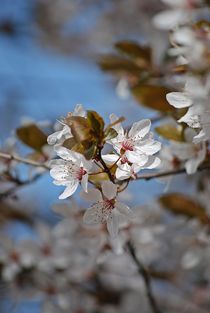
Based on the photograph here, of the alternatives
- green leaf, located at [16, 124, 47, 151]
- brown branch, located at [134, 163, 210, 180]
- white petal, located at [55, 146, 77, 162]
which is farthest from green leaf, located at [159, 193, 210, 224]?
white petal, located at [55, 146, 77, 162]

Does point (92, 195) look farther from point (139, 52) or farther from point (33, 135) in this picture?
point (139, 52)

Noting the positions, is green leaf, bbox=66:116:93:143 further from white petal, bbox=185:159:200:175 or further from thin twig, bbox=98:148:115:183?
white petal, bbox=185:159:200:175

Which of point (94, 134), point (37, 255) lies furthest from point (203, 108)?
point (37, 255)

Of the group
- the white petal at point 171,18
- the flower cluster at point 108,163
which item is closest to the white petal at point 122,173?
the flower cluster at point 108,163

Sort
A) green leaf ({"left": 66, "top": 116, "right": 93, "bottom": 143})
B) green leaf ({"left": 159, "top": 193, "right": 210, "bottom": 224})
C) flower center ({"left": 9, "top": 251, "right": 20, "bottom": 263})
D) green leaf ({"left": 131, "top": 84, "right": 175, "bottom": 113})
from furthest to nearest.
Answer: flower center ({"left": 9, "top": 251, "right": 20, "bottom": 263})
green leaf ({"left": 159, "top": 193, "right": 210, "bottom": 224})
green leaf ({"left": 131, "top": 84, "right": 175, "bottom": 113})
green leaf ({"left": 66, "top": 116, "right": 93, "bottom": 143})

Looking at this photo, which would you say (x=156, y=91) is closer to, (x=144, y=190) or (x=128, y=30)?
(x=128, y=30)
